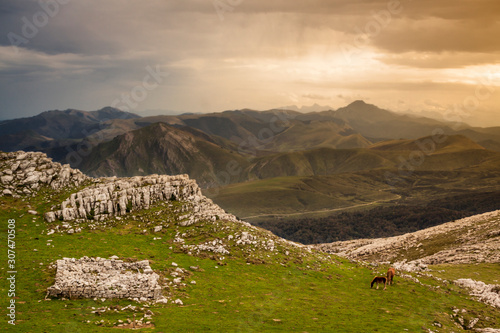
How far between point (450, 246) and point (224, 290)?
211 feet

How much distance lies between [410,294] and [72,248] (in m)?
46.3

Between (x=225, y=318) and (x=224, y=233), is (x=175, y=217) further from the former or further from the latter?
(x=225, y=318)

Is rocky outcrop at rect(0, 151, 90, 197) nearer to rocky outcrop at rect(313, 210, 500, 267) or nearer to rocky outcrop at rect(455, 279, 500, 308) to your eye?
rocky outcrop at rect(313, 210, 500, 267)

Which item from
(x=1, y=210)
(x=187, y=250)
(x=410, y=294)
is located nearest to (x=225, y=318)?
(x=187, y=250)

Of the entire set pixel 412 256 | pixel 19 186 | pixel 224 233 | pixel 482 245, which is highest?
pixel 19 186

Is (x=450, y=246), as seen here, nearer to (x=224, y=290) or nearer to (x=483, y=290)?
(x=483, y=290)

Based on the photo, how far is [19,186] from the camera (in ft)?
201

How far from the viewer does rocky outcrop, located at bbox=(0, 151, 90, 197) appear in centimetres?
6069

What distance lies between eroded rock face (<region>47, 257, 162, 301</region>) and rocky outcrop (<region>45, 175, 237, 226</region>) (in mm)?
16719

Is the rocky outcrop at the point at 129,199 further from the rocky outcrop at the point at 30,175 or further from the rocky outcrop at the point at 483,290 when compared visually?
the rocky outcrop at the point at 483,290

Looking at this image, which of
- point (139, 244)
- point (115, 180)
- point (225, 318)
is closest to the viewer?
point (225, 318)

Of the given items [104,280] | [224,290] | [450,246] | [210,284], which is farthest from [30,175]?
[450,246]

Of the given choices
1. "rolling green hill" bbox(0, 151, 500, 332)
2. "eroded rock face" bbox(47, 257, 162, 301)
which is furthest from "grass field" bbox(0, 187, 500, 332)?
"eroded rock face" bbox(47, 257, 162, 301)

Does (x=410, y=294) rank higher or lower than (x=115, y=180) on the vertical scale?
lower
